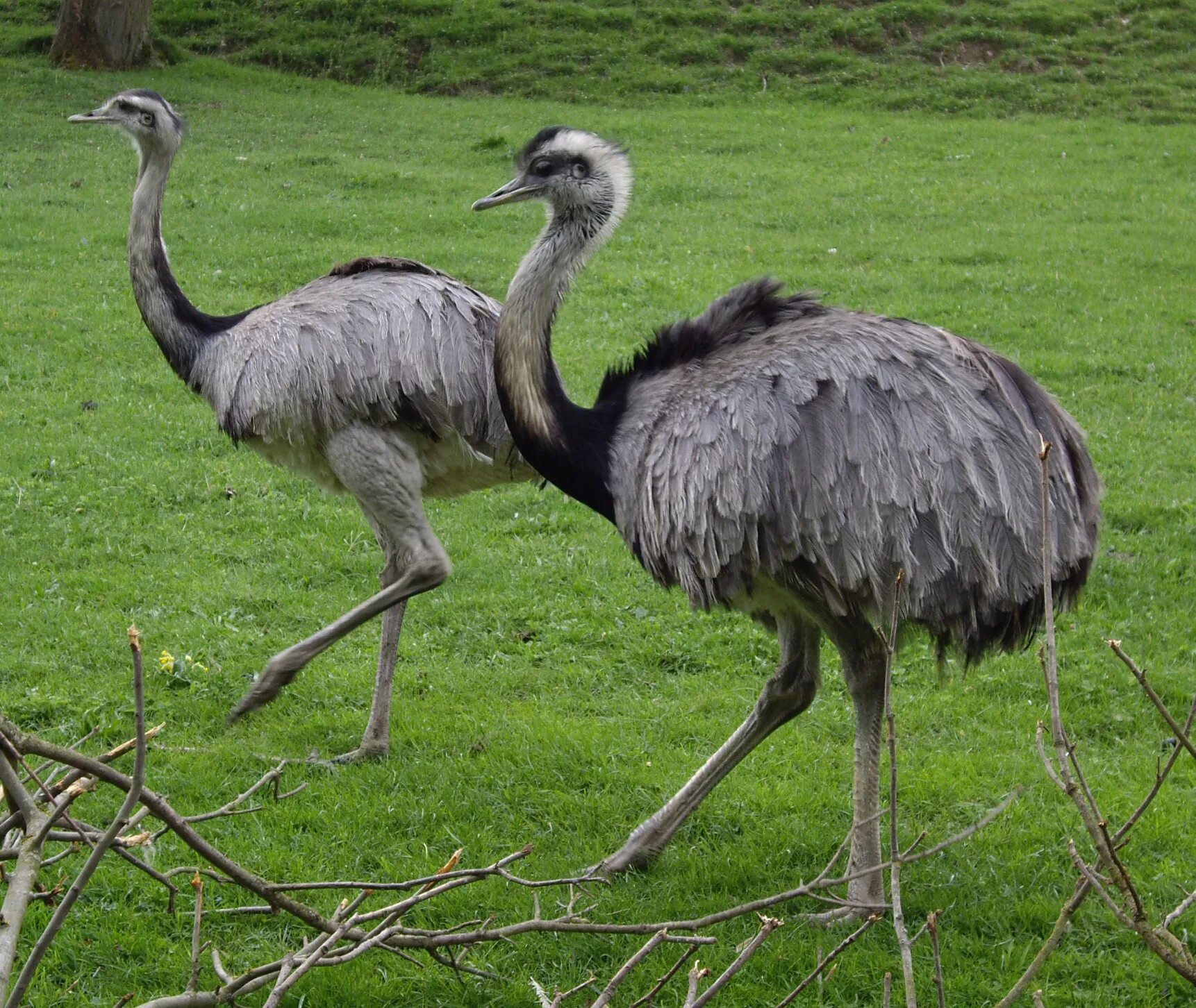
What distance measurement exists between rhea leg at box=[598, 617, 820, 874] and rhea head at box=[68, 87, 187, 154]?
3805 millimetres

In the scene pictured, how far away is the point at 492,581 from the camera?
710 centimetres

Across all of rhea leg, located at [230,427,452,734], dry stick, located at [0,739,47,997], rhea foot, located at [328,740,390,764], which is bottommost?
rhea foot, located at [328,740,390,764]

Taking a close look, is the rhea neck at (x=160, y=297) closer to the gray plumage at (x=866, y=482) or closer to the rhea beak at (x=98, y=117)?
the rhea beak at (x=98, y=117)

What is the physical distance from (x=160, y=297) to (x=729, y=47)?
56.5 feet

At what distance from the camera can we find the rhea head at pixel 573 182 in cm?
484

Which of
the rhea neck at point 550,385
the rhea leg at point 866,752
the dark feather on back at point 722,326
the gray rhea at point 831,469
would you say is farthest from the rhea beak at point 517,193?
the rhea leg at point 866,752

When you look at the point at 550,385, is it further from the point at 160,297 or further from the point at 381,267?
the point at 160,297

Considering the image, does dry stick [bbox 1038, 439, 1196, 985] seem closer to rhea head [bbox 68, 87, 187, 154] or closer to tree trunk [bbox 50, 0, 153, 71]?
rhea head [bbox 68, 87, 187, 154]

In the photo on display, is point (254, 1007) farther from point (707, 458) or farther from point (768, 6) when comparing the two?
point (768, 6)

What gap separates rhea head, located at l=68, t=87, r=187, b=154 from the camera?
6.67 m

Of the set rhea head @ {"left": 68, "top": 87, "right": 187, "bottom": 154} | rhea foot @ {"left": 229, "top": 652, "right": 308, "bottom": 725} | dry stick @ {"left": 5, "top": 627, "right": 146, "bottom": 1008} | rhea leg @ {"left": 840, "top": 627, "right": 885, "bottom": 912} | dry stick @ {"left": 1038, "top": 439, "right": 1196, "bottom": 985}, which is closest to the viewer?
dry stick @ {"left": 5, "top": 627, "right": 146, "bottom": 1008}

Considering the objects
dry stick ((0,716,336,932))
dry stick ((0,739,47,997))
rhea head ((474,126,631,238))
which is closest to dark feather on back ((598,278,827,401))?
rhea head ((474,126,631,238))

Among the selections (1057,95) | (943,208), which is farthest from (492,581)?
(1057,95)

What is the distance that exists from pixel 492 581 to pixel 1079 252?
8.37m
